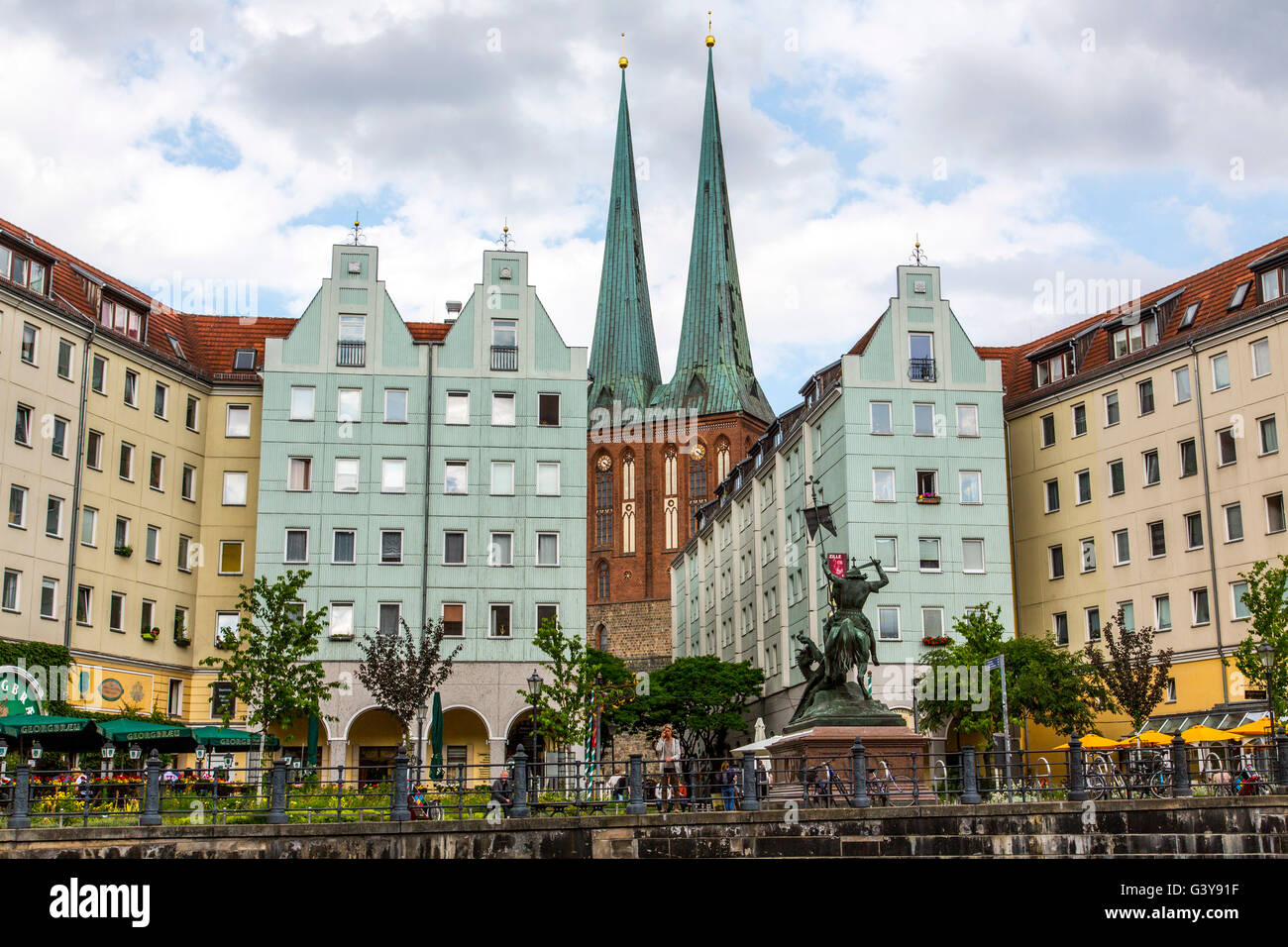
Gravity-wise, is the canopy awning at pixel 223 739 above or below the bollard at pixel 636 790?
above

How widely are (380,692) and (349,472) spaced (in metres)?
11.7

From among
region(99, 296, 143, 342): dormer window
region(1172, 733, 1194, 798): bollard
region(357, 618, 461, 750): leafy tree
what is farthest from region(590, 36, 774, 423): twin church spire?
region(1172, 733, 1194, 798): bollard

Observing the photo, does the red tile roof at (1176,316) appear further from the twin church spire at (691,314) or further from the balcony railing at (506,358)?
the twin church spire at (691,314)

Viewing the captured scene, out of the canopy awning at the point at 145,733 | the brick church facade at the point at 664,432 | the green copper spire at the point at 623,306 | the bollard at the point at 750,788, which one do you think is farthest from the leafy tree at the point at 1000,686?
the green copper spire at the point at 623,306

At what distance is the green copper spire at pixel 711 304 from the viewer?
134875 mm

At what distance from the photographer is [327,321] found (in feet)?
210

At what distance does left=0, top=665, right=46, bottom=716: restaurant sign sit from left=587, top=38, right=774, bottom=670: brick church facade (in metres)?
77.2

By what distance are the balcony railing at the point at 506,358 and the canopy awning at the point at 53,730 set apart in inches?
1156

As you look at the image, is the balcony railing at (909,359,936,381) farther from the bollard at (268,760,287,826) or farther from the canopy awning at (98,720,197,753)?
the bollard at (268,760,287,826)

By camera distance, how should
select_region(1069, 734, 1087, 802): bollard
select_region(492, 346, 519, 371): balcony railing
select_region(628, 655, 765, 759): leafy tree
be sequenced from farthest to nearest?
select_region(628, 655, 765, 759): leafy tree
select_region(492, 346, 519, 371): balcony railing
select_region(1069, 734, 1087, 802): bollard

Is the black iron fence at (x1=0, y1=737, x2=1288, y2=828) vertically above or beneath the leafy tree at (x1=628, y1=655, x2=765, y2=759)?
beneath

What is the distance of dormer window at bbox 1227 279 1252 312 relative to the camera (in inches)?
2426

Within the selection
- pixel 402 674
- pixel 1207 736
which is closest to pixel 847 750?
pixel 1207 736
